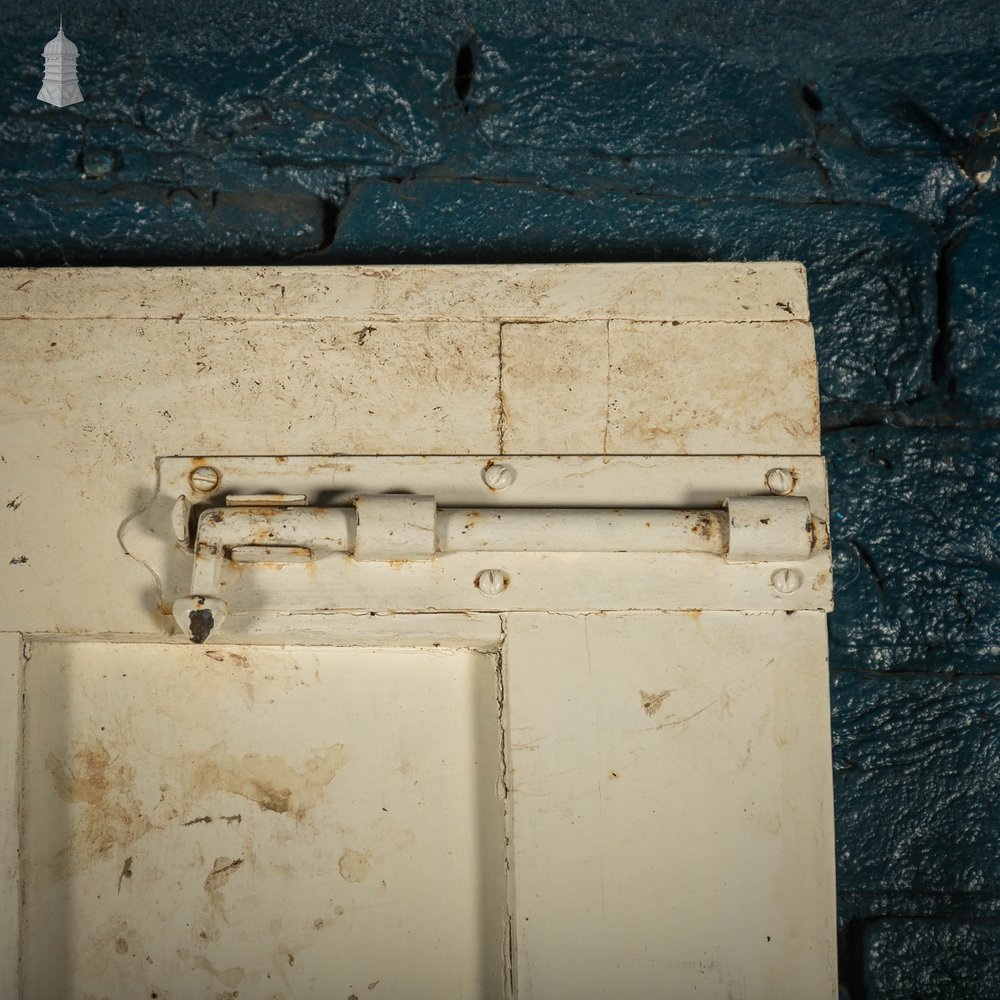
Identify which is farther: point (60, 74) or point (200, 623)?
point (60, 74)

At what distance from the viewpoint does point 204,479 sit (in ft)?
3.15

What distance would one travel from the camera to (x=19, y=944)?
0.93 metres

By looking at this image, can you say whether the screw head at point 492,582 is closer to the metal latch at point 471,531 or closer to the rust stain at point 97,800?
the metal latch at point 471,531

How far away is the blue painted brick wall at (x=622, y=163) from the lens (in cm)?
117

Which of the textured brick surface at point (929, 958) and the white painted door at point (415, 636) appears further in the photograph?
the textured brick surface at point (929, 958)

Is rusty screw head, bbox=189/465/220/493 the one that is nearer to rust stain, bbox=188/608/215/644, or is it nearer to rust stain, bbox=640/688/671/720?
rust stain, bbox=188/608/215/644

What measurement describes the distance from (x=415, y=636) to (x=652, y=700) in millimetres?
254

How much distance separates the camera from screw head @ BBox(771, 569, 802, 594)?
0.95m

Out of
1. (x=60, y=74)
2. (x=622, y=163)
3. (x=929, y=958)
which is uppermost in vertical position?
(x=60, y=74)

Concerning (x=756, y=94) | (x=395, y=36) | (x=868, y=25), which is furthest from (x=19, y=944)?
(x=868, y=25)

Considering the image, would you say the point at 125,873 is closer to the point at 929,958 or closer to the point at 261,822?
the point at 261,822

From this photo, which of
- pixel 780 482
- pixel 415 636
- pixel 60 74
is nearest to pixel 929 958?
pixel 780 482

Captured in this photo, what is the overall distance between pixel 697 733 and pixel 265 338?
61cm

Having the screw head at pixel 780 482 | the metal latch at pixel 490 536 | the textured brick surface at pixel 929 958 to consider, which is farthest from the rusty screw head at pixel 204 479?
the textured brick surface at pixel 929 958
